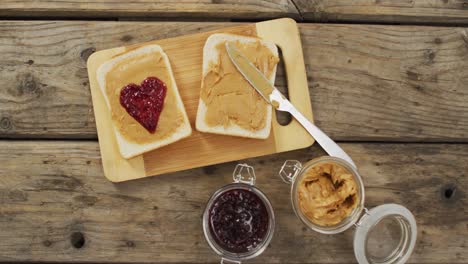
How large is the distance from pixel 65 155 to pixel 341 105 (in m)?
0.94

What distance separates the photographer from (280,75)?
1.67 meters

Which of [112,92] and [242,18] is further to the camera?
[242,18]

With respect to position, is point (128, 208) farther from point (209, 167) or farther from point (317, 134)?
point (317, 134)

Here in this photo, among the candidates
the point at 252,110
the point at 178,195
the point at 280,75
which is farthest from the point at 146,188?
the point at 280,75

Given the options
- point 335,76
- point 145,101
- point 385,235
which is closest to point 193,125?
point 145,101

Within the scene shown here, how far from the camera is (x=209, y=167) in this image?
65.2 inches

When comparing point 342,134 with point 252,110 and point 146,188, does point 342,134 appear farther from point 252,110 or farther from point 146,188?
point 146,188

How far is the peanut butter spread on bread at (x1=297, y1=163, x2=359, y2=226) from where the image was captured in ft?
4.98

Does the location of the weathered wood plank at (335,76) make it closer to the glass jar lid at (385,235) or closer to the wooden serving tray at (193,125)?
the wooden serving tray at (193,125)

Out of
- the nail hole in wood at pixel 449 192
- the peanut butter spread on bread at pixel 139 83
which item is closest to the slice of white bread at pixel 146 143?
the peanut butter spread on bread at pixel 139 83

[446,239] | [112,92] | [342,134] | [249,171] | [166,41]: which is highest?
[166,41]

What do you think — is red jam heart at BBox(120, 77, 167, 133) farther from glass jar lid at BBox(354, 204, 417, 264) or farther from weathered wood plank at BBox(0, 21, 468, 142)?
glass jar lid at BBox(354, 204, 417, 264)

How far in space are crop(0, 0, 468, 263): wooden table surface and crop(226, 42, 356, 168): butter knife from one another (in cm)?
7

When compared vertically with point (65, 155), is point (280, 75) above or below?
above
